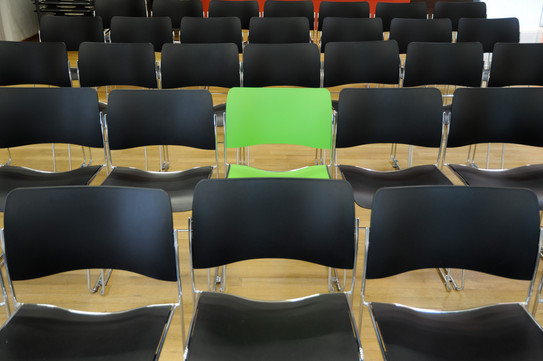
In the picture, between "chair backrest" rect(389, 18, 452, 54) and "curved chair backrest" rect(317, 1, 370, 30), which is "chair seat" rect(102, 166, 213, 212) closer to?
"chair backrest" rect(389, 18, 452, 54)

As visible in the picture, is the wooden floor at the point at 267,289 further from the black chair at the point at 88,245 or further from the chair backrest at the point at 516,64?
the chair backrest at the point at 516,64

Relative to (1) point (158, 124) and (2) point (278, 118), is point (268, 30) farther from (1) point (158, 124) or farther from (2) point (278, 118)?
(1) point (158, 124)

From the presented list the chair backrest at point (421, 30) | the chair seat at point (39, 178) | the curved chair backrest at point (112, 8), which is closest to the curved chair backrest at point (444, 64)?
the chair backrest at point (421, 30)

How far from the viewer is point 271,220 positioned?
6.36ft

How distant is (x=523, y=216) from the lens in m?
1.84

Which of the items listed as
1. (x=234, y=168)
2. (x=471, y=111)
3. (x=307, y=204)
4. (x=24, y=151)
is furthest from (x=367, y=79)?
(x=24, y=151)

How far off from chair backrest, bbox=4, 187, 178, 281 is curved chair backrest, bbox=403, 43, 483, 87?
8.98 feet

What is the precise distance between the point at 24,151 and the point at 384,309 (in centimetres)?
358

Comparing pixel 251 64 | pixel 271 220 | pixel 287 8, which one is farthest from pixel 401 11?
pixel 271 220

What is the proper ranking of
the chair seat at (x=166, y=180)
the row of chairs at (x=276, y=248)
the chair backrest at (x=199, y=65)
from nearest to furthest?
the row of chairs at (x=276, y=248) < the chair seat at (x=166, y=180) < the chair backrest at (x=199, y=65)

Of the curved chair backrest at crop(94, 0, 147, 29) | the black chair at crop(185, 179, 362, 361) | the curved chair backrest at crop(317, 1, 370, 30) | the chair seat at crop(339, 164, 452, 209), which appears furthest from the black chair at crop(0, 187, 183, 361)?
the curved chair backrest at crop(94, 0, 147, 29)

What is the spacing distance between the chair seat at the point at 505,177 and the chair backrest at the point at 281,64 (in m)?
1.37

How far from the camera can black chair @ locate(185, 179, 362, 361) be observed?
1.83 meters

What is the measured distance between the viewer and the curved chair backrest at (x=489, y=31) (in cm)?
486
